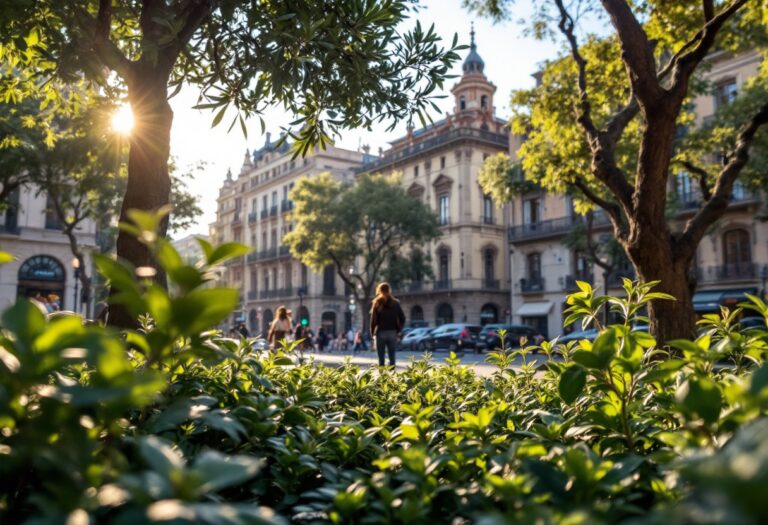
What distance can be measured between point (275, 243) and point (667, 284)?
195 ft

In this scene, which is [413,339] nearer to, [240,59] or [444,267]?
[444,267]

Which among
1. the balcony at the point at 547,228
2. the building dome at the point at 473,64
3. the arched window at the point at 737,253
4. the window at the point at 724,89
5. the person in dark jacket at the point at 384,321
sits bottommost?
the person in dark jacket at the point at 384,321

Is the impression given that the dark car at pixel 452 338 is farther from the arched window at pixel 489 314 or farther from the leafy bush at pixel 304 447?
the leafy bush at pixel 304 447

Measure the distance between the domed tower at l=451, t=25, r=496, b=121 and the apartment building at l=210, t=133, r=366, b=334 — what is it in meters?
13.0

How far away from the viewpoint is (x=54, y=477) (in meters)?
0.86

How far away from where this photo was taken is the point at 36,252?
1324 inches

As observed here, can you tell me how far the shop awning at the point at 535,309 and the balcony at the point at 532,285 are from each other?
931 mm

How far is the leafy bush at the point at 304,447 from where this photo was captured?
72 cm

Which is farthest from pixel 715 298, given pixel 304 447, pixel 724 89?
pixel 304 447

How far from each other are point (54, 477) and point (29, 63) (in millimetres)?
5323

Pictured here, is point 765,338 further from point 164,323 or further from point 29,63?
point 29,63

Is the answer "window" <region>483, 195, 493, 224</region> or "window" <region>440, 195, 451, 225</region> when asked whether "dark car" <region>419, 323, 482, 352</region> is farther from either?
"window" <region>440, 195, 451, 225</region>

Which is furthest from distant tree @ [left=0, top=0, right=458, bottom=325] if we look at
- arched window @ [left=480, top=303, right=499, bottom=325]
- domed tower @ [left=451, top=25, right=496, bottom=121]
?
domed tower @ [left=451, top=25, right=496, bottom=121]

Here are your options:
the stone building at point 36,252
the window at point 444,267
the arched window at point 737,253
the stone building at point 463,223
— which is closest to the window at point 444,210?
the stone building at point 463,223
